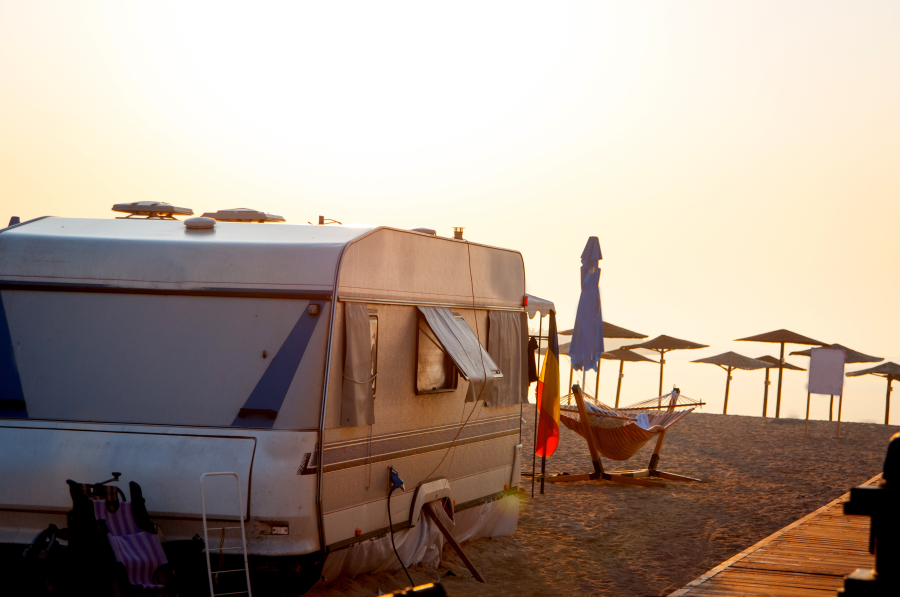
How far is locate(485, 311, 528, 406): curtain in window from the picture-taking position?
27.5 feet

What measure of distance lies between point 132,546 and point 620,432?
835cm

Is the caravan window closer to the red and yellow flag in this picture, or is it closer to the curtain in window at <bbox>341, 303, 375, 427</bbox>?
the curtain in window at <bbox>341, 303, 375, 427</bbox>

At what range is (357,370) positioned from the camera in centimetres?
601

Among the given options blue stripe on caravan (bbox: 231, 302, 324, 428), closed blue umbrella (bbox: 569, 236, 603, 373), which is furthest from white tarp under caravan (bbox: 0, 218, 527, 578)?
closed blue umbrella (bbox: 569, 236, 603, 373)

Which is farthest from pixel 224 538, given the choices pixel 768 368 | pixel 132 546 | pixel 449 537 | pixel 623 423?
pixel 768 368

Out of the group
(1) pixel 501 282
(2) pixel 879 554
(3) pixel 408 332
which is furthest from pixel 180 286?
(2) pixel 879 554

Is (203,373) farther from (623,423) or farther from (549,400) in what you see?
(623,423)

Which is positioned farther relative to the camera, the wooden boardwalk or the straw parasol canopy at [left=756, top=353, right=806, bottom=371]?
the straw parasol canopy at [left=756, top=353, right=806, bottom=371]

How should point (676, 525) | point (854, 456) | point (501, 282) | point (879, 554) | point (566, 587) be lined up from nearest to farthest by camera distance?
1. point (879, 554)
2. point (566, 587)
3. point (501, 282)
4. point (676, 525)
5. point (854, 456)

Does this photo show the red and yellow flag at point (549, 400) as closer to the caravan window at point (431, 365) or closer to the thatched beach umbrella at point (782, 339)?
the caravan window at point (431, 365)

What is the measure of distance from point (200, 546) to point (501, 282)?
4.27 metres

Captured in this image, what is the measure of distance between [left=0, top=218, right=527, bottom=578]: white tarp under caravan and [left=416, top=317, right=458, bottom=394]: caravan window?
1.57 ft

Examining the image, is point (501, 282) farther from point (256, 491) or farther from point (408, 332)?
point (256, 491)

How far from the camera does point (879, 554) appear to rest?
266 cm
